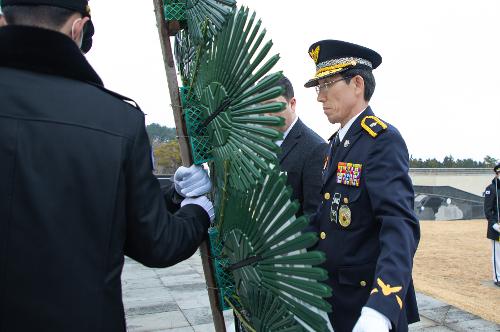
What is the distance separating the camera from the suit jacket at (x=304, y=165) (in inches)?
99.0

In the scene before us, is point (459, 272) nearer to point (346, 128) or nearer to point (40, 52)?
point (346, 128)

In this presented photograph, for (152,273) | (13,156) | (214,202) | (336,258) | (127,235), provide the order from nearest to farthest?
(13,156) → (127,235) → (214,202) → (336,258) → (152,273)

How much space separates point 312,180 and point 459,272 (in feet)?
27.1

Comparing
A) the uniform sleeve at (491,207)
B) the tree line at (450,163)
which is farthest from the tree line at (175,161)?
the uniform sleeve at (491,207)

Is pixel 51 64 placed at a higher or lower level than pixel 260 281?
higher

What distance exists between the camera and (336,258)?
77.6 inches

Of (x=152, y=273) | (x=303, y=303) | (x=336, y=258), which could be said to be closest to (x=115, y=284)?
(x=303, y=303)

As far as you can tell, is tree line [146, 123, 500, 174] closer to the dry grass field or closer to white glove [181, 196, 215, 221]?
the dry grass field

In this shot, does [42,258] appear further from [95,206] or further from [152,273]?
[152,273]

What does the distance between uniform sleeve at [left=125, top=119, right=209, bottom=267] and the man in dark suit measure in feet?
3.45

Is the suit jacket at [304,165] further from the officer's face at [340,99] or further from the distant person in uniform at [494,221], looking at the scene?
the distant person in uniform at [494,221]

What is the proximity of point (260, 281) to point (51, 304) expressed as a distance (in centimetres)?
58

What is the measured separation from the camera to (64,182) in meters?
1.27

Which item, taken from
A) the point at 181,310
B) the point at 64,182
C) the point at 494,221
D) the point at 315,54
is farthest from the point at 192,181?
the point at 494,221
